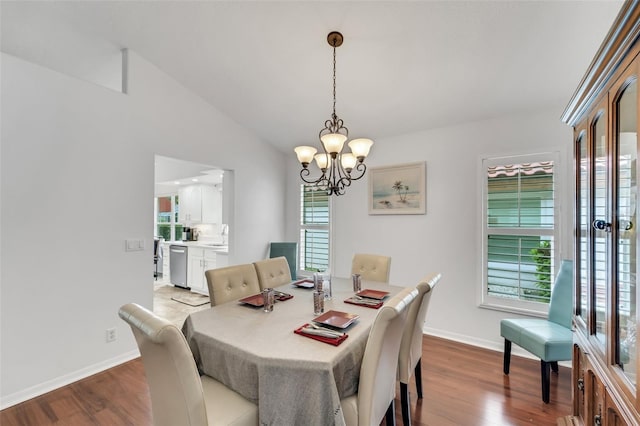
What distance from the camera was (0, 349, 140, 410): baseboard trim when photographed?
6.99ft

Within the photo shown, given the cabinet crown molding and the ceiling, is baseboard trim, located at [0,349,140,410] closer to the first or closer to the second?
the ceiling

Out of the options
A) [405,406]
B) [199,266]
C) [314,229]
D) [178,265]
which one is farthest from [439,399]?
[178,265]

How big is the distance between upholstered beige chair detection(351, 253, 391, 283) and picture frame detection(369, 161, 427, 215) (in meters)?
0.84

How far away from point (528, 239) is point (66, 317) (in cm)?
432

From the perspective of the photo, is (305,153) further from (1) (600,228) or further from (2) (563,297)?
(2) (563,297)

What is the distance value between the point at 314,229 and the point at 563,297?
9.94 ft

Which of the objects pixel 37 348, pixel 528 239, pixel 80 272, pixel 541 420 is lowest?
pixel 541 420

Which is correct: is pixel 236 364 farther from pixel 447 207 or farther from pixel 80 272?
pixel 447 207

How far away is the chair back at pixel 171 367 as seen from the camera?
1074 millimetres

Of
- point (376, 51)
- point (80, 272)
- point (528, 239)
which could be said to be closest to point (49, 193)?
point (80, 272)

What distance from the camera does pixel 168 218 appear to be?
7.15 meters

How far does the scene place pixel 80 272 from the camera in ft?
8.28

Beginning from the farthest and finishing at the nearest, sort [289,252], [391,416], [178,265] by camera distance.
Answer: [178,265] < [289,252] < [391,416]

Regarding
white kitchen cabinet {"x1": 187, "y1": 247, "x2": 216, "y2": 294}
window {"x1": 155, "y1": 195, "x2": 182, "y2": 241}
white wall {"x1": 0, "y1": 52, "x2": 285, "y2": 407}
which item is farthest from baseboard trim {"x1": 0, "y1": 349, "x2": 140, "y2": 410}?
window {"x1": 155, "y1": 195, "x2": 182, "y2": 241}
